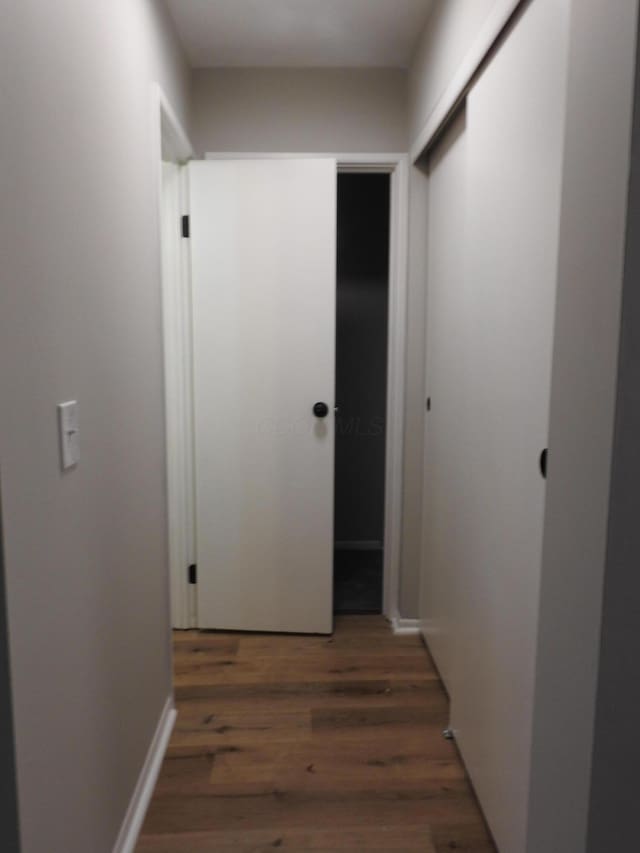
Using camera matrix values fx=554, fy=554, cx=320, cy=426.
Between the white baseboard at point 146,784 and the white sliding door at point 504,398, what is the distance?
3.07ft

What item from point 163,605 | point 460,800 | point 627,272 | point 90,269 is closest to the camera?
point 627,272

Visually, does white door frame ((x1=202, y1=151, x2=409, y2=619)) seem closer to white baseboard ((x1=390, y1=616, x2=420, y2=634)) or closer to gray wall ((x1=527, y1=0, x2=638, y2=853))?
white baseboard ((x1=390, y1=616, x2=420, y2=634))

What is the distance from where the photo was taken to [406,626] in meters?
2.57

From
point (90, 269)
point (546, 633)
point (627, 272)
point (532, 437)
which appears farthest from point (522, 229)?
point (90, 269)

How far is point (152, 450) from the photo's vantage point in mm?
1709

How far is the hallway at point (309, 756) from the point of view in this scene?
4.87 ft

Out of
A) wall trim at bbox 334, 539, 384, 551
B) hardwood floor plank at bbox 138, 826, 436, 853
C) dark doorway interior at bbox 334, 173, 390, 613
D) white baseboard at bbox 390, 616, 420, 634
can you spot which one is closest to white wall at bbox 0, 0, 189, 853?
hardwood floor plank at bbox 138, 826, 436, 853

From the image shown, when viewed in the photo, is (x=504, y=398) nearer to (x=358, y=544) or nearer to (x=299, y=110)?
(x=299, y=110)

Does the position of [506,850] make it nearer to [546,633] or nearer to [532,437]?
[546,633]

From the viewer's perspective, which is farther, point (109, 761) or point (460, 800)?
point (460, 800)

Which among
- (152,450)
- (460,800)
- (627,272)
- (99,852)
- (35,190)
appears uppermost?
(35,190)

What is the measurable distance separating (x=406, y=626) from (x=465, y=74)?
7.12 feet

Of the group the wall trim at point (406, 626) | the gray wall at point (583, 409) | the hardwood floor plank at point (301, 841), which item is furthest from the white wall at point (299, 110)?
the hardwood floor plank at point (301, 841)

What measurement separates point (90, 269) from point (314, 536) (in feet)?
5.26
